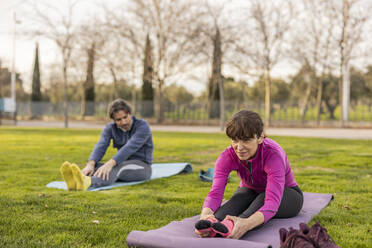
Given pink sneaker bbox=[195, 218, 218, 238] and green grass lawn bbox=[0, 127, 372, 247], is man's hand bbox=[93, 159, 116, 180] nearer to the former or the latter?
green grass lawn bbox=[0, 127, 372, 247]

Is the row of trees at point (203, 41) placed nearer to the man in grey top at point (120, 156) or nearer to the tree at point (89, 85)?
the tree at point (89, 85)

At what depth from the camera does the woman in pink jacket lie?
3.18 metres

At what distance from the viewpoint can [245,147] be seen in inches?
129

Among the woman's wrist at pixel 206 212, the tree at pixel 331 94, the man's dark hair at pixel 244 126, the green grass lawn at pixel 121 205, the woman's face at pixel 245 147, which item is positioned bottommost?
the green grass lawn at pixel 121 205

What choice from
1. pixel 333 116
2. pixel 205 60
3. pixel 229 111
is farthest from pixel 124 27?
pixel 333 116

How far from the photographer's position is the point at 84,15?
25.6 metres

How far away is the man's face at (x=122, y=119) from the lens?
5645 mm

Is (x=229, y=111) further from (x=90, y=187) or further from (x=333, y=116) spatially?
(x=90, y=187)

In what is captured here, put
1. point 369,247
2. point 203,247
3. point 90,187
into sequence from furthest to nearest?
1. point 90,187
2. point 369,247
3. point 203,247

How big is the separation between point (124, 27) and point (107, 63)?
8.84 ft

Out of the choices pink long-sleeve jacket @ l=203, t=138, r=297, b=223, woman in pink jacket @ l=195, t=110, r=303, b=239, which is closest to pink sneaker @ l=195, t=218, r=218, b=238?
woman in pink jacket @ l=195, t=110, r=303, b=239

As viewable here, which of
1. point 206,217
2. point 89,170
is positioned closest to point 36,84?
point 89,170

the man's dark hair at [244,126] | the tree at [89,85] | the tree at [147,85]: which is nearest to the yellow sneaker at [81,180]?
the man's dark hair at [244,126]

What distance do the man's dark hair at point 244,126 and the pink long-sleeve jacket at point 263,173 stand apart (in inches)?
11.8
